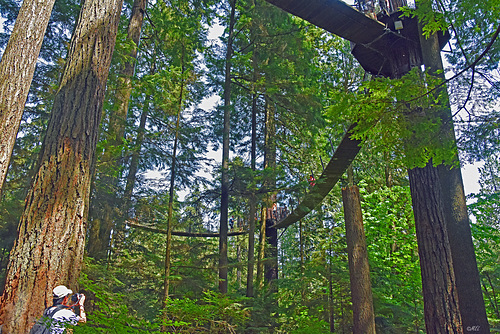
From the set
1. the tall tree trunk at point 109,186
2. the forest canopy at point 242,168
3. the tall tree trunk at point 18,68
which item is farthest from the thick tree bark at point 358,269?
Result: the tall tree trunk at point 18,68

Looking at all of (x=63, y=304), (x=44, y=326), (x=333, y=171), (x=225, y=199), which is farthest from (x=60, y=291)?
(x=225, y=199)

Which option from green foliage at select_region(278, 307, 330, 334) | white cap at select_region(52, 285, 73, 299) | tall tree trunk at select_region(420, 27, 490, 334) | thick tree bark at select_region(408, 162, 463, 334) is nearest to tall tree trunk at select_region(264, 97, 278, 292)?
green foliage at select_region(278, 307, 330, 334)

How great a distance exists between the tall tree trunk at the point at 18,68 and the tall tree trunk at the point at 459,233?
169 inches

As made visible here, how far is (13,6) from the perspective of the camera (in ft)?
23.8

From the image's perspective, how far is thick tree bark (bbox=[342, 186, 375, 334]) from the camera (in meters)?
5.85

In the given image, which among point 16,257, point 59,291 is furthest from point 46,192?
point 59,291

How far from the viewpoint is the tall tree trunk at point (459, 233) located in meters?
3.40

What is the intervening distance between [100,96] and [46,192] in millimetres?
1098

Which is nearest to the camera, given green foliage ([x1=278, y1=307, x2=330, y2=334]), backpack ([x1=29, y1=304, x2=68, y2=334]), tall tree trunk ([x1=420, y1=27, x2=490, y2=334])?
backpack ([x1=29, y1=304, x2=68, y2=334])

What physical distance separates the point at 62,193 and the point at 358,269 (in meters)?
5.11

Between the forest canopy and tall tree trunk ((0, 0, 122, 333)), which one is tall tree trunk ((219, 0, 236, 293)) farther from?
tall tree trunk ((0, 0, 122, 333))

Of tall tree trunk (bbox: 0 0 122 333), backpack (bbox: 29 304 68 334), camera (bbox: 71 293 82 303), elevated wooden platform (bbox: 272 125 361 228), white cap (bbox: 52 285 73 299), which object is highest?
elevated wooden platform (bbox: 272 125 361 228)

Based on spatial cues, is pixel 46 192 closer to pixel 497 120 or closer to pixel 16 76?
pixel 16 76

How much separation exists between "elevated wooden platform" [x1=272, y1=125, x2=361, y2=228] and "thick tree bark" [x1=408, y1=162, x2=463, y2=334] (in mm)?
1137
